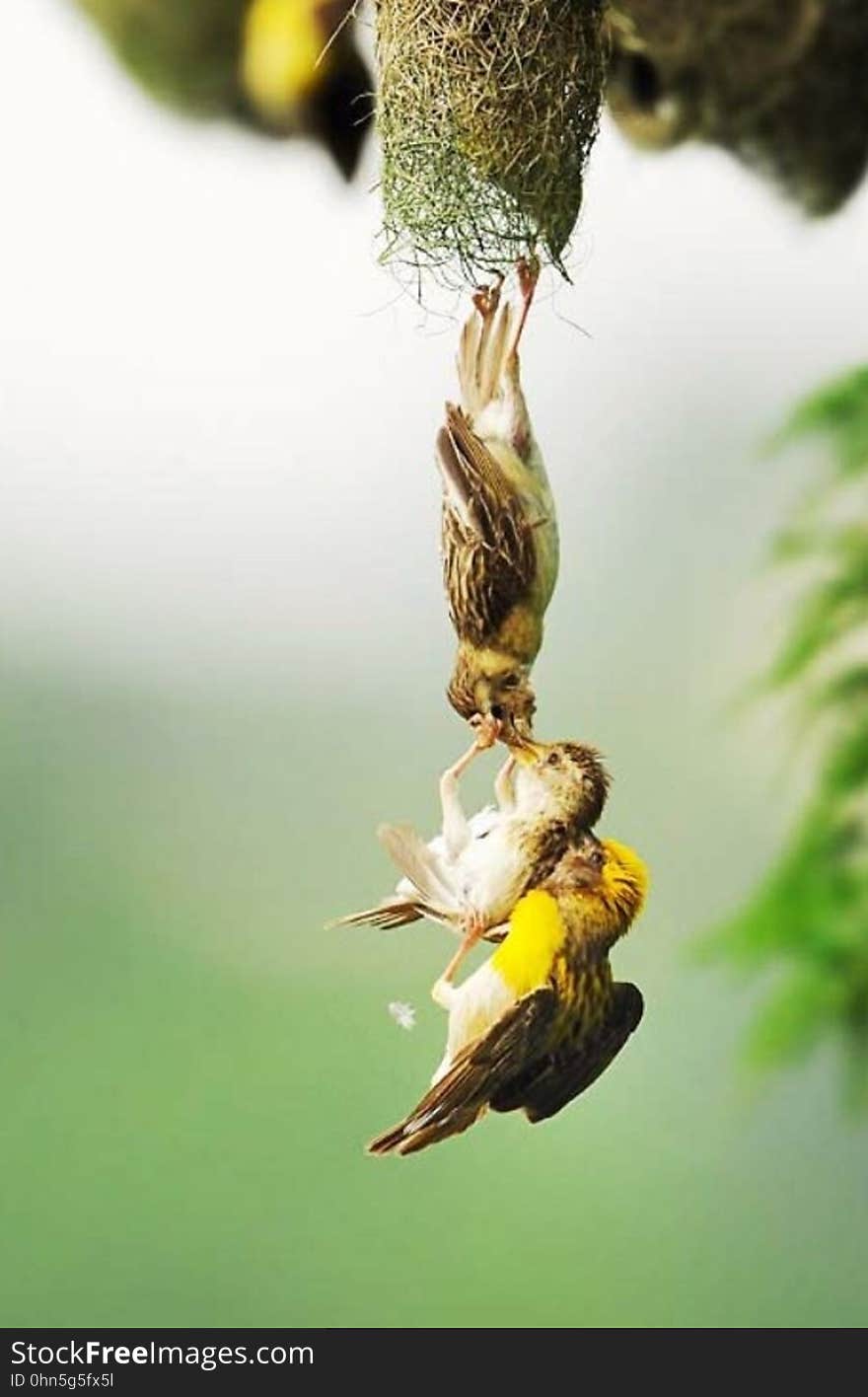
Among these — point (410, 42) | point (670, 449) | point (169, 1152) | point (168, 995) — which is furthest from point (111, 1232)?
point (410, 42)

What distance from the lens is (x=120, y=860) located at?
6.61 feet

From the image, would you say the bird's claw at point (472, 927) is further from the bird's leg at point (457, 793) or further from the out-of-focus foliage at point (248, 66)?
the out-of-focus foliage at point (248, 66)

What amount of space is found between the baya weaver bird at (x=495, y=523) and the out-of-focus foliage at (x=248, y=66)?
1.01ft

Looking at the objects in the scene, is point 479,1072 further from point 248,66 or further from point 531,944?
point 248,66

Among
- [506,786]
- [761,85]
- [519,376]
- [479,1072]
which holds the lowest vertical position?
[479,1072]

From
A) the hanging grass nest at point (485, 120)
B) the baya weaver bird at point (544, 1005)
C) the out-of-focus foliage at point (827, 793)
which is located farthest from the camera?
the out-of-focus foliage at point (827, 793)

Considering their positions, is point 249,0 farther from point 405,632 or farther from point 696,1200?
point 696,1200

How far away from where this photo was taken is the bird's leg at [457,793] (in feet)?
6.17

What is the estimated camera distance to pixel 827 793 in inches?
77.9

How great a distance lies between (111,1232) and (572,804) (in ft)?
2.27

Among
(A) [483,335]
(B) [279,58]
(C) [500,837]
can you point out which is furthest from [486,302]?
(C) [500,837]

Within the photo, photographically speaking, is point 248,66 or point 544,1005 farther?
point 248,66

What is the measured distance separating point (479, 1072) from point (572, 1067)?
11cm

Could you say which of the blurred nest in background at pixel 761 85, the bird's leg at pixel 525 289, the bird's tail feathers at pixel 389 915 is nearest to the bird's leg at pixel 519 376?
the bird's leg at pixel 525 289
